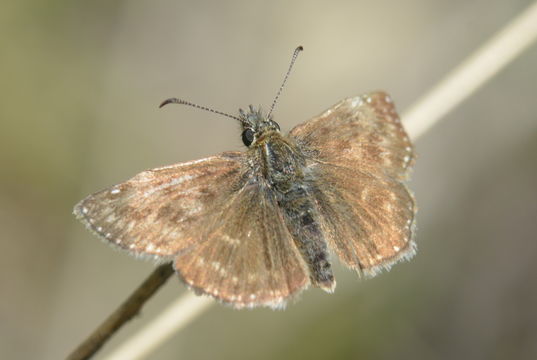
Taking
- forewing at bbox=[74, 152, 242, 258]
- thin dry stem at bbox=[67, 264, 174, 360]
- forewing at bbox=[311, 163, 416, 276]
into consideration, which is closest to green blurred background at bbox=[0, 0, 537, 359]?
forewing at bbox=[311, 163, 416, 276]

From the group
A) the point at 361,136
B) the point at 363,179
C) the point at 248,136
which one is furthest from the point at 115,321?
the point at 361,136

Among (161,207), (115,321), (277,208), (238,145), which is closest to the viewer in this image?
(115,321)

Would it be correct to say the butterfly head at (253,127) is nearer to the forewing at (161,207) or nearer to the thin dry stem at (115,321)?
the forewing at (161,207)

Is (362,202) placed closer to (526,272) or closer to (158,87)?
(526,272)

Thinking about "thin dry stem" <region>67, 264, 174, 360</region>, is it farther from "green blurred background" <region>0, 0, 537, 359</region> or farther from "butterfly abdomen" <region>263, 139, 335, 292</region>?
"green blurred background" <region>0, 0, 537, 359</region>

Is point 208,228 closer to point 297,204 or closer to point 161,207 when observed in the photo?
point 161,207

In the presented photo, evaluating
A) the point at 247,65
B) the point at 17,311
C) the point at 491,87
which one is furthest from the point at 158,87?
the point at 491,87
